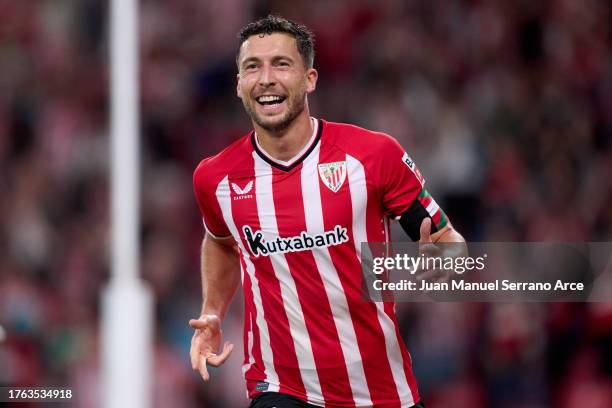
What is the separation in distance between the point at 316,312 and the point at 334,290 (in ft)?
0.35

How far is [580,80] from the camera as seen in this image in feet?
27.7

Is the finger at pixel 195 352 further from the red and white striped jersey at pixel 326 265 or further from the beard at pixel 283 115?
the beard at pixel 283 115

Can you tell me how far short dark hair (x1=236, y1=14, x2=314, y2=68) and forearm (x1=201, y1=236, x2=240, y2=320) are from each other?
2.63 feet

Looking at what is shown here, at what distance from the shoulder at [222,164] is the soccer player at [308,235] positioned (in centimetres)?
6

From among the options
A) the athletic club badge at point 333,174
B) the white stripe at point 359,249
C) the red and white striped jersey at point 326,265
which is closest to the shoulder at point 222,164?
the red and white striped jersey at point 326,265

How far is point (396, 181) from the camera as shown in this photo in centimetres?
435

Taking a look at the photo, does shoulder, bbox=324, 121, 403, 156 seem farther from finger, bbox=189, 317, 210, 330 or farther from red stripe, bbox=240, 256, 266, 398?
finger, bbox=189, 317, 210, 330

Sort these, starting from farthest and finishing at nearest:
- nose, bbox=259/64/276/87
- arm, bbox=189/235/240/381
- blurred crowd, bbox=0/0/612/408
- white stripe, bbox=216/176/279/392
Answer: blurred crowd, bbox=0/0/612/408
arm, bbox=189/235/240/381
white stripe, bbox=216/176/279/392
nose, bbox=259/64/276/87

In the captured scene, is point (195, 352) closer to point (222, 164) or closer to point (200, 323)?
point (200, 323)

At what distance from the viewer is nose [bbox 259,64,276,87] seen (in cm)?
432

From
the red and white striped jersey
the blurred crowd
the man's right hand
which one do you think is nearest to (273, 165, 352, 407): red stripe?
the red and white striped jersey

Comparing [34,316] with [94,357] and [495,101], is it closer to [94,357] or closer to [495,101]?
[94,357]

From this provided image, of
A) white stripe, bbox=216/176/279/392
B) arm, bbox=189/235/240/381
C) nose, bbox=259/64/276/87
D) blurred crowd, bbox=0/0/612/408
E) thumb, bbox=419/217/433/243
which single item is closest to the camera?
thumb, bbox=419/217/433/243

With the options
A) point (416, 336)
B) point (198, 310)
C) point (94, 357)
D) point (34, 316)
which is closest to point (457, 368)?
point (416, 336)
